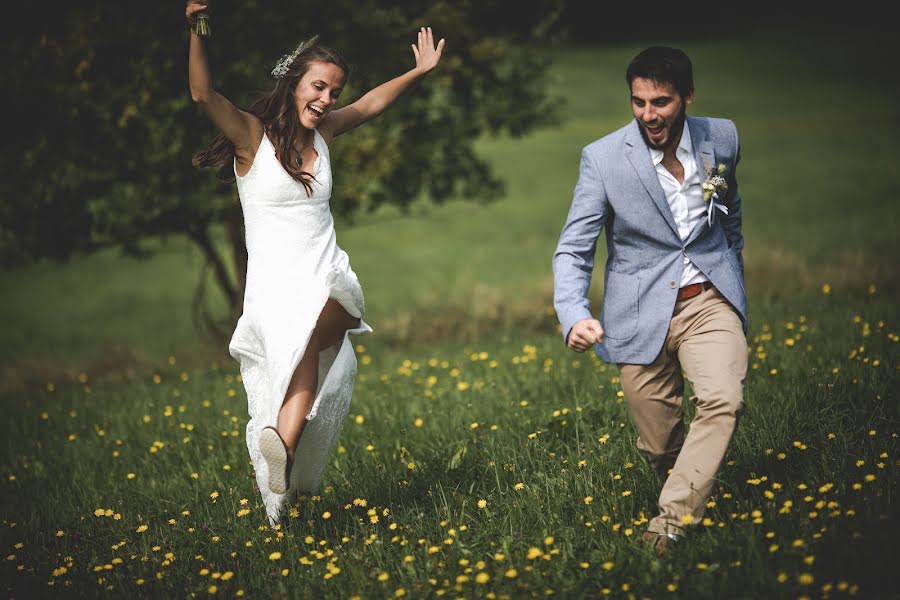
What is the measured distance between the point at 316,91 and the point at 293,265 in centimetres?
83

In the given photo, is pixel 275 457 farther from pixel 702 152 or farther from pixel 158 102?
pixel 158 102

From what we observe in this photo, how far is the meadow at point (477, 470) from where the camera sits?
383cm

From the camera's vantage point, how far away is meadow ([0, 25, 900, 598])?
3.83 metres

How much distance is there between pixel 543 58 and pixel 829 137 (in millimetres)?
20454

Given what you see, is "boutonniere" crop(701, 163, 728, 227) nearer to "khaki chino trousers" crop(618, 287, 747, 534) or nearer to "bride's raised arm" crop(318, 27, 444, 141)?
"khaki chino trousers" crop(618, 287, 747, 534)

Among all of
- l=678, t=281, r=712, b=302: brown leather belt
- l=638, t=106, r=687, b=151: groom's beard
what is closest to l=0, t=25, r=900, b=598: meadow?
l=678, t=281, r=712, b=302: brown leather belt

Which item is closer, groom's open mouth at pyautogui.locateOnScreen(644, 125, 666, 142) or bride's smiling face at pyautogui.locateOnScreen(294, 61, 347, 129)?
groom's open mouth at pyautogui.locateOnScreen(644, 125, 666, 142)

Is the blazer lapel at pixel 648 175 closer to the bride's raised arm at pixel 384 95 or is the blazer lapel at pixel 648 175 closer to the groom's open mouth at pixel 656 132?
the groom's open mouth at pixel 656 132

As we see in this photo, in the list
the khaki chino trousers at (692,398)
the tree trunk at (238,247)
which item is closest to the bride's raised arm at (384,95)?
the khaki chino trousers at (692,398)

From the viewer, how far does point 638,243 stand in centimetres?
430

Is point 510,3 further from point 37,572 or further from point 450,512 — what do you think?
point 37,572

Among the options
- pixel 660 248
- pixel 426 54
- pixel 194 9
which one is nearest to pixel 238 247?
pixel 426 54

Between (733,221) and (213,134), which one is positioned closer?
(733,221)

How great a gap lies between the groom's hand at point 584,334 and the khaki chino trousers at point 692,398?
485 mm
